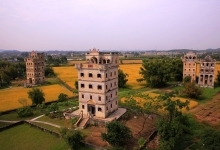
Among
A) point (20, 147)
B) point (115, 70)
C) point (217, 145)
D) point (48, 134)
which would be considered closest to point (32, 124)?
point (48, 134)

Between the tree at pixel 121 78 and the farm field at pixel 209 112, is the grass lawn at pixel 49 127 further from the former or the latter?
the tree at pixel 121 78

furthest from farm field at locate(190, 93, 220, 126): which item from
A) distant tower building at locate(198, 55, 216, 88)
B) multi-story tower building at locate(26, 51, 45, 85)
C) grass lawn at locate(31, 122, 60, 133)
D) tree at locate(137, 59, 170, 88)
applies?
multi-story tower building at locate(26, 51, 45, 85)

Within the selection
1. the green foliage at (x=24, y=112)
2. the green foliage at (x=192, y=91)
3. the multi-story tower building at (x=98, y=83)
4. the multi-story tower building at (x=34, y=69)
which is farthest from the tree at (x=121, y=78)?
the green foliage at (x=24, y=112)

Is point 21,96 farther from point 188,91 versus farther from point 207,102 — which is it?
point 207,102

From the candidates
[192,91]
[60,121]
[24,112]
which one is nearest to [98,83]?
[60,121]

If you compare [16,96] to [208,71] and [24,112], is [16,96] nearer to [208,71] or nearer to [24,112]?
[24,112]

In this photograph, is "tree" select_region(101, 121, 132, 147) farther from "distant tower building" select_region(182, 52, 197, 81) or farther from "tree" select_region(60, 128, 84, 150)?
"distant tower building" select_region(182, 52, 197, 81)
